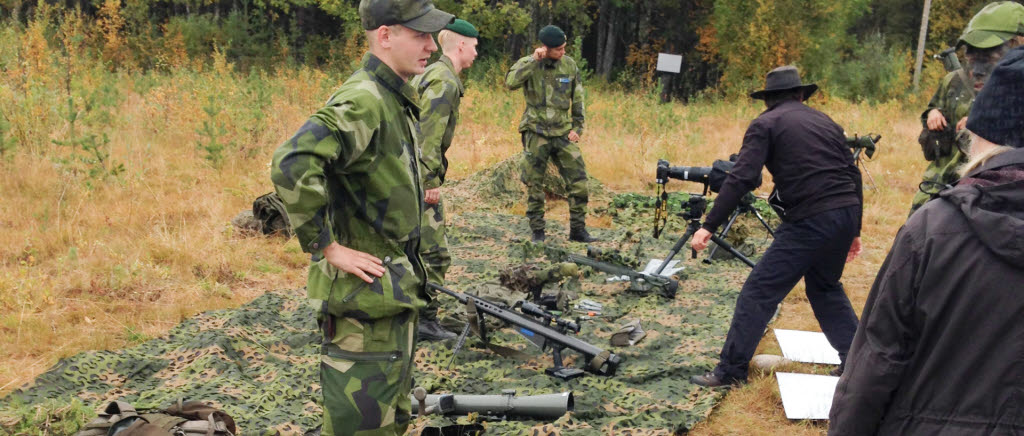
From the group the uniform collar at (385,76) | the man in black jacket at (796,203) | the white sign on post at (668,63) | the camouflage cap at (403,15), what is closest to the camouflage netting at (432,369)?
the man in black jacket at (796,203)

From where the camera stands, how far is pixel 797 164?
14.9 ft

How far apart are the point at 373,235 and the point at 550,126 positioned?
5.62 meters

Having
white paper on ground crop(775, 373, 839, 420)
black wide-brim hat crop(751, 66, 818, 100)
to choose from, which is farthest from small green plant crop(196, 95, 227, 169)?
white paper on ground crop(775, 373, 839, 420)

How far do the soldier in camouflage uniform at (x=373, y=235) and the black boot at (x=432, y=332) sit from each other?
2555 millimetres

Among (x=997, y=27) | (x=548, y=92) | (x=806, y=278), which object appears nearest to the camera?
(x=806, y=278)

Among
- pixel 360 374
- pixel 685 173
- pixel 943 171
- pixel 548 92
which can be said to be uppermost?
pixel 548 92

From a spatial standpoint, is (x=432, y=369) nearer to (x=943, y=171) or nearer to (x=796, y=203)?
(x=796, y=203)

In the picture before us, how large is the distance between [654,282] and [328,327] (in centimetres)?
420

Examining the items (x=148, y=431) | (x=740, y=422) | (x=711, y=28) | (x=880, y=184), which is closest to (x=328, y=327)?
(x=148, y=431)

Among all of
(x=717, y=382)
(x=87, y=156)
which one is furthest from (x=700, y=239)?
(x=87, y=156)

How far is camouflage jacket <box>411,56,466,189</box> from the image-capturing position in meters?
5.27

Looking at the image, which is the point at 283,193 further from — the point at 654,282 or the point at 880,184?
the point at 880,184

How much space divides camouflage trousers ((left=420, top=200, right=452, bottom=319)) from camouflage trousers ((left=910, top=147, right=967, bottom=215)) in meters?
3.32

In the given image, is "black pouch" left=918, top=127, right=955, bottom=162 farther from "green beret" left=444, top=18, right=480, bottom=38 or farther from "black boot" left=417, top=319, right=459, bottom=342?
"black boot" left=417, top=319, right=459, bottom=342
